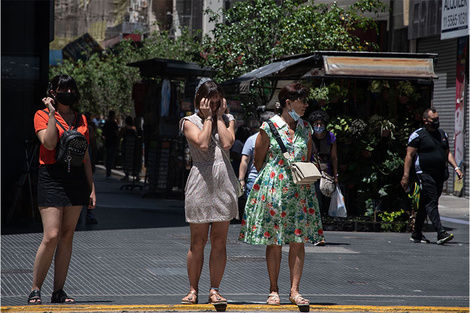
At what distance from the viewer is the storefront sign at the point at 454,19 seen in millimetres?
18766

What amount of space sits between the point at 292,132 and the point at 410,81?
23.7ft

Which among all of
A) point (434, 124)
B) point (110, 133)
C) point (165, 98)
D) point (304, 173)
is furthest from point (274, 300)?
point (110, 133)

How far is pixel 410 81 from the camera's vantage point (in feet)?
44.4

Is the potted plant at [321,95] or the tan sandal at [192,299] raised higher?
the potted plant at [321,95]

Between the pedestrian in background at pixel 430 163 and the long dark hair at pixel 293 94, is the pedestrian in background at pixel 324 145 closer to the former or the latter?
the pedestrian in background at pixel 430 163

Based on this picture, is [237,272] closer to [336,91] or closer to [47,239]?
[47,239]

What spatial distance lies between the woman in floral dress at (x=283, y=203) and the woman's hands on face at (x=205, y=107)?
0.61 meters

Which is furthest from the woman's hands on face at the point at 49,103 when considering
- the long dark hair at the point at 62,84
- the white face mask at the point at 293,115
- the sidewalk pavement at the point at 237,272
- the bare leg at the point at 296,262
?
the bare leg at the point at 296,262

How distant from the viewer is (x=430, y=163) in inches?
470

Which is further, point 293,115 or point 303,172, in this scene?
point 293,115

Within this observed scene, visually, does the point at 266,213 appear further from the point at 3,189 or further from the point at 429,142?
the point at 3,189

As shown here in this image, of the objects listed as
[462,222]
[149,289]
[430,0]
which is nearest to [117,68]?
[430,0]

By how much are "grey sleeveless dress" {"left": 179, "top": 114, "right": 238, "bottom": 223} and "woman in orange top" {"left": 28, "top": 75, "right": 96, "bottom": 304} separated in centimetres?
91

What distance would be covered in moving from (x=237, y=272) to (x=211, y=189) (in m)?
2.75
